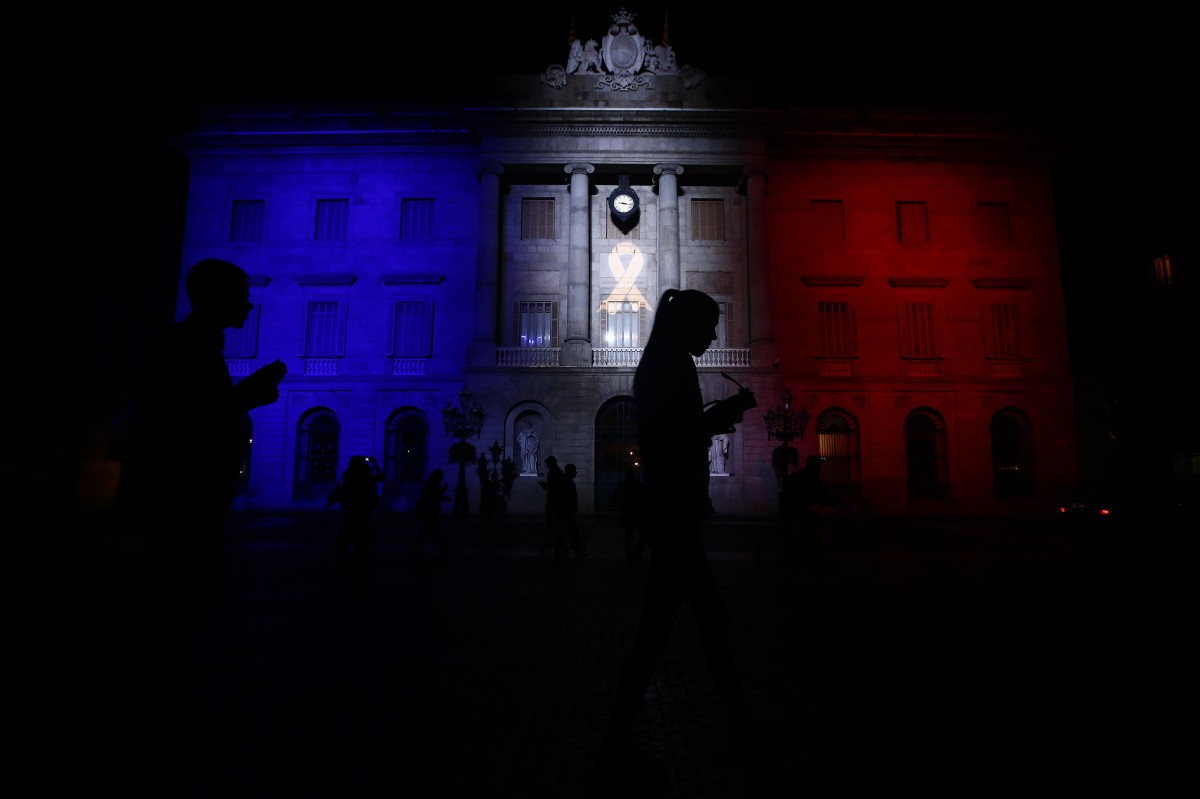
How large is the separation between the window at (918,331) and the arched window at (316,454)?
25.8 meters

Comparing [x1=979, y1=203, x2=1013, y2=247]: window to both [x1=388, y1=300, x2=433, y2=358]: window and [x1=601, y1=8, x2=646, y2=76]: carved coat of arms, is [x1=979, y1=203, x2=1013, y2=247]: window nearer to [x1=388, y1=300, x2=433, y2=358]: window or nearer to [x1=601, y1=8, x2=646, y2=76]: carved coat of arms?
[x1=601, y1=8, x2=646, y2=76]: carved coat of arms

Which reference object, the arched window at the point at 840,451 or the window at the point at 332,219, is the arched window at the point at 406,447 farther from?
the arched window at the point at 840,451

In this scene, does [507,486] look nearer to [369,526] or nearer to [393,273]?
[393,273]

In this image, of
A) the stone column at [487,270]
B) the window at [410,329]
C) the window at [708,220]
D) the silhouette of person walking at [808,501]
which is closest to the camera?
the silhouette of person walking at [808,501]

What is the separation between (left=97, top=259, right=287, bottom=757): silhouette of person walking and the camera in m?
2.69

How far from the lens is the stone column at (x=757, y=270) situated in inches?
1061

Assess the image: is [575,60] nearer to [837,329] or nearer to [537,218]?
[537,218]

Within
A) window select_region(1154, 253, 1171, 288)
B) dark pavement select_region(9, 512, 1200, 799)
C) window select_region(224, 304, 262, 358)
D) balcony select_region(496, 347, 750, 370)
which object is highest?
window select_region(1154, 253, 1171, 288)

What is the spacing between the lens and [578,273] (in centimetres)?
2777

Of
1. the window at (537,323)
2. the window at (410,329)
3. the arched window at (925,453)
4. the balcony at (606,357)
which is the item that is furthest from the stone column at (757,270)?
the window at (410,329)

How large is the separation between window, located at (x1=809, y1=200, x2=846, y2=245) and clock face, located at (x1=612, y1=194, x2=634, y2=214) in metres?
8.56

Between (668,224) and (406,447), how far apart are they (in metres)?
15.4

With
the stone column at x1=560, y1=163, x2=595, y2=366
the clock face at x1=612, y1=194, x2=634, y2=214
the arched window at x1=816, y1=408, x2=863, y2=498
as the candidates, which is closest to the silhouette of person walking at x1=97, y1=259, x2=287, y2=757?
the stone column at x1=560, y1=163, x2=595, y2=366

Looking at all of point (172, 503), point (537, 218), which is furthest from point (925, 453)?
point (172, 503)
